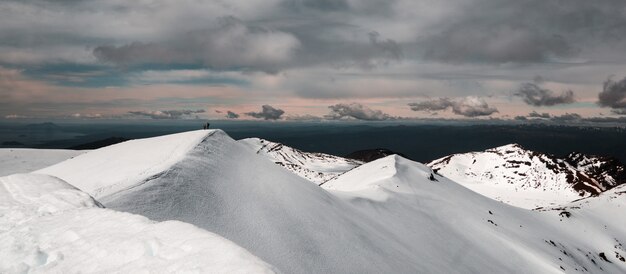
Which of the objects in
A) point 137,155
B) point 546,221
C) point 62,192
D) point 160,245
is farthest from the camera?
point 546,221

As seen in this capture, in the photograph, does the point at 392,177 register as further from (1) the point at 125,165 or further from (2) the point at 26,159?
(2) the point at 26,159

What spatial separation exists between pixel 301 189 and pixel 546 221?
233ft

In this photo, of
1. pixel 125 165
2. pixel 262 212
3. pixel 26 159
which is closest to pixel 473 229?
pixel 262 212

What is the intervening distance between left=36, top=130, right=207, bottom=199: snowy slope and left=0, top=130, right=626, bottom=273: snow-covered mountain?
13cm

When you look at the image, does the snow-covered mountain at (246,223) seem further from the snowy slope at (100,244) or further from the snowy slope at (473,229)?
the snowy slope at (473,229)

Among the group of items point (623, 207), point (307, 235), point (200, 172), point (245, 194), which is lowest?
point (623, 207)

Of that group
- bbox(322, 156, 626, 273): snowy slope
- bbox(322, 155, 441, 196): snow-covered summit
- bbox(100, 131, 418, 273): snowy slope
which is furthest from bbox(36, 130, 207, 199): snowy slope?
bbox(322, 155, 441, 196): snow-covered summit

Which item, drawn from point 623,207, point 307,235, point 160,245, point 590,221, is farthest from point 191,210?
point 623,207

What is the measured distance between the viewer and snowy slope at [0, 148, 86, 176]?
125 feet

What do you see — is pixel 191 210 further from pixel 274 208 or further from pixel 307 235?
pixel 307 235

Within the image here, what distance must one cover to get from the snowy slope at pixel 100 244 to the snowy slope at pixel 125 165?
6.12m

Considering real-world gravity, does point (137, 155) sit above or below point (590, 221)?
above

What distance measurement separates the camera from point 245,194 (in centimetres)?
1911

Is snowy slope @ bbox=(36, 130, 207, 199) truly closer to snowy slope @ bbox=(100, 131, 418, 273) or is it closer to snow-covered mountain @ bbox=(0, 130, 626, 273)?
snow-covered mountain @ bbox=(0, 130, 626, 273)
